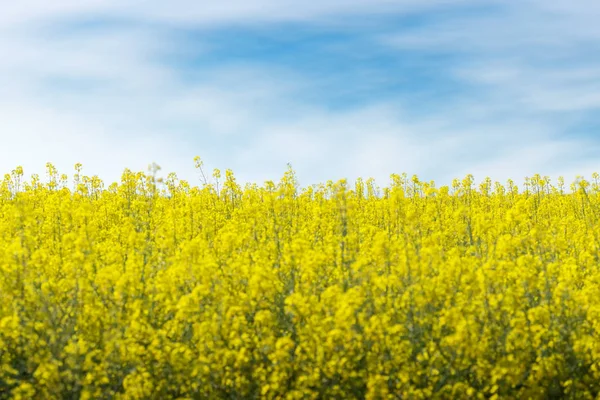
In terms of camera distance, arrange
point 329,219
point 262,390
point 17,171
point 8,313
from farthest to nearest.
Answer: point 17,171 < point 329,219 < point 8,313 < point 262,390

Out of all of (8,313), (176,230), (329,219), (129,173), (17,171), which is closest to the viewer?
(8,313)

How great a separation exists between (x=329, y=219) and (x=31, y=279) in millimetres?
9209

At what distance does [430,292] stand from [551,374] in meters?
1.89

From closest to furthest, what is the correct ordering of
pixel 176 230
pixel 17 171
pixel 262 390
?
pixel 262 390, pixel 176 230, pixel 17 171

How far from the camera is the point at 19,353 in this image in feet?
27.3

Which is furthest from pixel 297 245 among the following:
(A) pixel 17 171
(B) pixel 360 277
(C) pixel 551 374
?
(A) pixel 17 171

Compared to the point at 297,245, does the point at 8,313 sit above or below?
below

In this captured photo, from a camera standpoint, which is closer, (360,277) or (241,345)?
(241,345)

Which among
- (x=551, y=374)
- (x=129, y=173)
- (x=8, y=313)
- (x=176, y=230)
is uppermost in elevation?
(x=129, y=173)

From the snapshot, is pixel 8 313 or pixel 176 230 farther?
pixel 176 230

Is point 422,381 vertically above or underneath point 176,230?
underneath

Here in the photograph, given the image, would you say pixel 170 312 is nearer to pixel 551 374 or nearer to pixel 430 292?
pixel 430 292

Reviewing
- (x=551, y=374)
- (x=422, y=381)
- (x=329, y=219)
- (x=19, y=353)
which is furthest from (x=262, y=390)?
(x=329, y=219)

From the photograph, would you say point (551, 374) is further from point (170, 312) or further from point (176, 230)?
point (176, 230)
